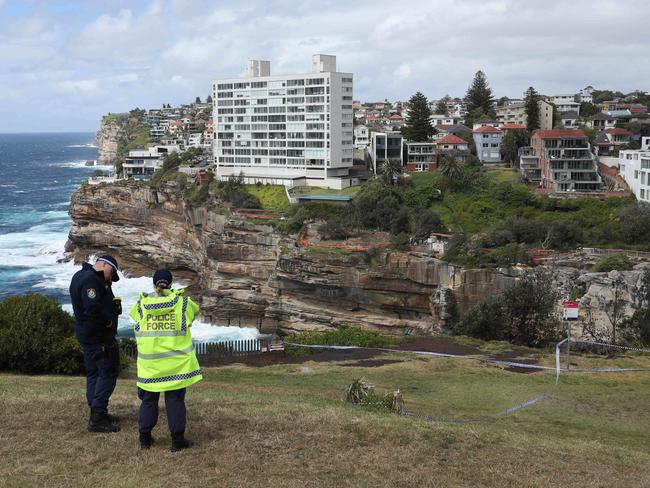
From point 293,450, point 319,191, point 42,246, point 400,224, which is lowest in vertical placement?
point 42,246

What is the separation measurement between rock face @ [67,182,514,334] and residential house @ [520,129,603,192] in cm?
1857

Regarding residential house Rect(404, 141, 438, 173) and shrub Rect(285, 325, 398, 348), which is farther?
residential house Rect(404, 141, 438, 173)

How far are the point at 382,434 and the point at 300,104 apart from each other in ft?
187

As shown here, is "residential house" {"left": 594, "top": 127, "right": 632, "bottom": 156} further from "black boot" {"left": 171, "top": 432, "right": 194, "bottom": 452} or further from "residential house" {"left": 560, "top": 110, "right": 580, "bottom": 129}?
"black boot" {"left": 171, "top": 432, "right": 194, "bottom": 452}

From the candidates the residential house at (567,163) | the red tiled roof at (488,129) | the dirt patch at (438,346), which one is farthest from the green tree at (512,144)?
the dirt patch at (438,346)

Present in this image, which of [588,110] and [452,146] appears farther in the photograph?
[588,110]

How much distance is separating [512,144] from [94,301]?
61.0m

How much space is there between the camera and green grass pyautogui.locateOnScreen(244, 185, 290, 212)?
57.3 meters

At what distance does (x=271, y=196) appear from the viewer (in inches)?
2394

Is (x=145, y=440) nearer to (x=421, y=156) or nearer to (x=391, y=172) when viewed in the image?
(x=391, y=172)

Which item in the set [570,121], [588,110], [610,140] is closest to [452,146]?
[610,140]

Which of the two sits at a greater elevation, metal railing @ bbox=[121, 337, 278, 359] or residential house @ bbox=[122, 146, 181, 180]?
residential house @ bbox=[122, 146, 181, 180]

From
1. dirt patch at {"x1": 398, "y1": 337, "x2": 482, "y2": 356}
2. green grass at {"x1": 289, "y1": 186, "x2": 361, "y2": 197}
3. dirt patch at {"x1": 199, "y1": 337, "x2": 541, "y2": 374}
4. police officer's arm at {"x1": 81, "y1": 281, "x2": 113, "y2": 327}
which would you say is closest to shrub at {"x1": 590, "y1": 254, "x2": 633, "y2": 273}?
dirt patch at {"x1": 398, "y1": 337, "x2": 482, "y2": 356}

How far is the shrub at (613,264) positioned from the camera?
33562 mm
